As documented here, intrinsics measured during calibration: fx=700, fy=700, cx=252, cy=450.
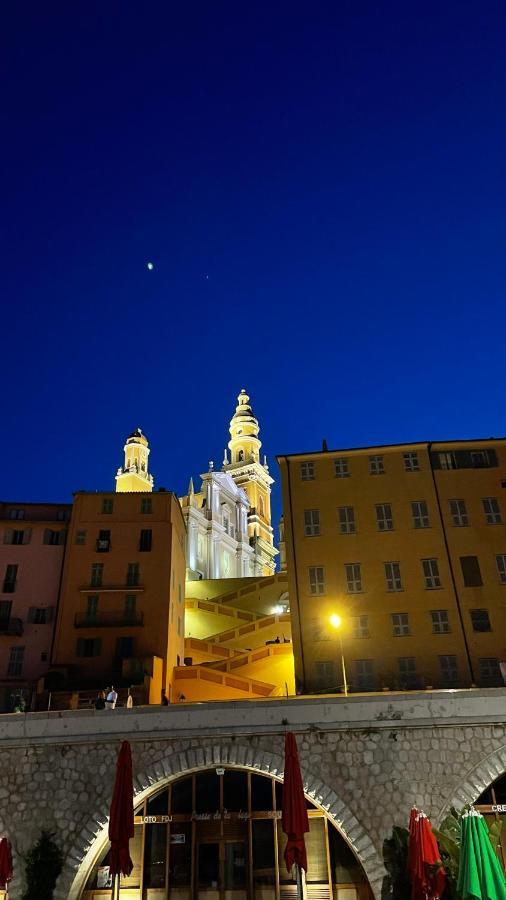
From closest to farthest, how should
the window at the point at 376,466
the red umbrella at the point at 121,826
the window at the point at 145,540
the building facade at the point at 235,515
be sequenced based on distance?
the red umbrella at the point at 121,826 → the window at the point at 376,466 → the window at the point at 145,540 → the building facade at the point at 235,515

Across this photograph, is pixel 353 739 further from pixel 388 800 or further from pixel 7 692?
pixel 7 692

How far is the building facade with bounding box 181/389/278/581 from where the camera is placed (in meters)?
76.4

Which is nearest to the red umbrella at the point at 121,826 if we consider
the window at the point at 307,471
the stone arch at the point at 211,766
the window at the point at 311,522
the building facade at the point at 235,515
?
the stone arch at the point at 211,766

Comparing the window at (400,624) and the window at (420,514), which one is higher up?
the window at (420,514)

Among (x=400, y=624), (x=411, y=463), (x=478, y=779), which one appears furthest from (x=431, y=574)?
(x=478, y=779)

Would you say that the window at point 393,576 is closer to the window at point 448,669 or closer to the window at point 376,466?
the window at point 448,669

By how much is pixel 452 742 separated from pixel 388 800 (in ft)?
7.23

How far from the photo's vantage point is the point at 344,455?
119ft

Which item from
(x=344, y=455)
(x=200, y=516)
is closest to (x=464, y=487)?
(x=344, y=455)

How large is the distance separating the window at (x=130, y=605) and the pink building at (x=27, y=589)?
374 cm

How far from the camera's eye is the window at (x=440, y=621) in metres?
31.5

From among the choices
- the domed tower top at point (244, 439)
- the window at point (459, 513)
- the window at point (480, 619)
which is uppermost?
the domed tower top at point (244, 439)

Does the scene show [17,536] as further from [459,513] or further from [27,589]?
[459,513]

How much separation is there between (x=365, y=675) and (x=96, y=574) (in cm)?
1499
